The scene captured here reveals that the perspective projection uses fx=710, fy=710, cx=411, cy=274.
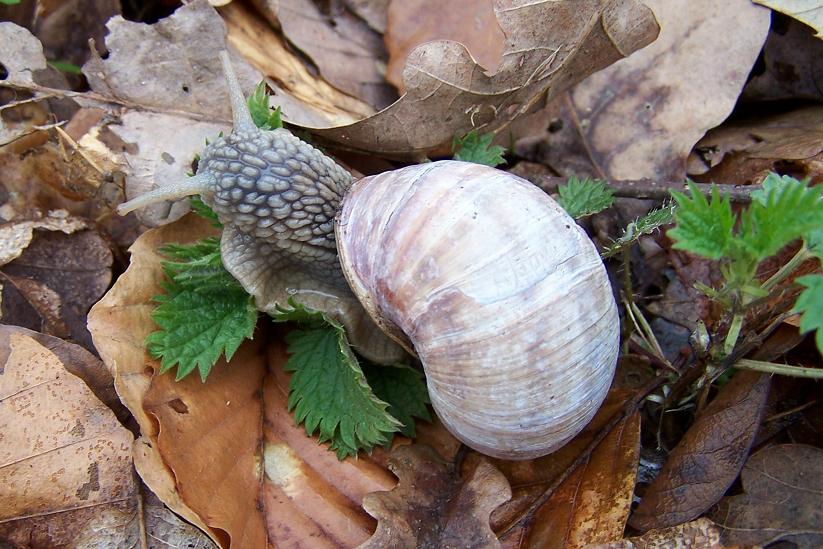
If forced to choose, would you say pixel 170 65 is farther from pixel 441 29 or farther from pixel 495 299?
pixel 495 299

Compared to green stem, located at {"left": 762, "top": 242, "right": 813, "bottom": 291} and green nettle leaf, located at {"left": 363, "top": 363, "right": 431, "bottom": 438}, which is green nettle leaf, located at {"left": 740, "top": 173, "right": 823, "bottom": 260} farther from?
green nettle leaf, located at {"left": 363, "top": 363, "right": 431, "bottom": 438}

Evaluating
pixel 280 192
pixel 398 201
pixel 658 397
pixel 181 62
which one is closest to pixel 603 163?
pixel 658 397

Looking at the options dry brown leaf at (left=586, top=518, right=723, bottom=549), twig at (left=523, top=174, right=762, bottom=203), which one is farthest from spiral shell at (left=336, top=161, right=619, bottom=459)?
twig at (left=523, top=174, right=762, bottom=203)

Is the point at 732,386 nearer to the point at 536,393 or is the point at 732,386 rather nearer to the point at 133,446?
the point at 536,393

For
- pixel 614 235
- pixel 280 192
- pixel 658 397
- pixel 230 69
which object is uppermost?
pixel 230 69

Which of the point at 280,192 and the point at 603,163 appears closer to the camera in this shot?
the point at 280,192

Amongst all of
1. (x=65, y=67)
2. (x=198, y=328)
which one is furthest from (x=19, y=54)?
(x=198, y=328)
